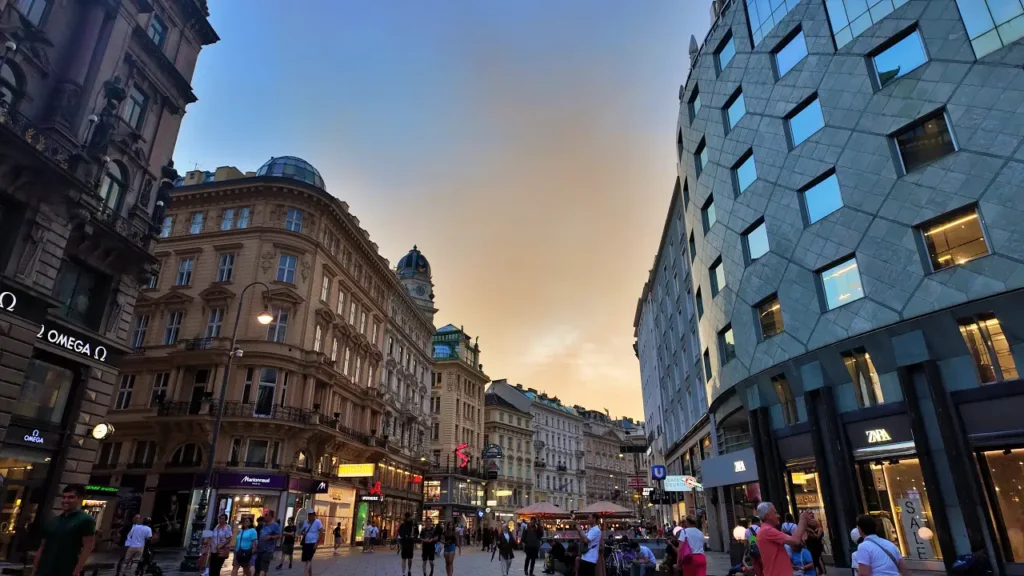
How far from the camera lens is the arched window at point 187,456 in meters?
31.8

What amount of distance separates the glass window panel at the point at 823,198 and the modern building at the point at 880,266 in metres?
0.09

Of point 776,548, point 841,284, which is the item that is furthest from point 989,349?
point 776,548

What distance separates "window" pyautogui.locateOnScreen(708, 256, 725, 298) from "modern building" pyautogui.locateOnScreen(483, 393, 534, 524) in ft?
177

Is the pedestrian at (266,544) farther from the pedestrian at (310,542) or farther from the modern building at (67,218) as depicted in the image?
the modern building at (67,218)

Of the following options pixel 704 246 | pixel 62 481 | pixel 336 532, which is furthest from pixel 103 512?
pixel 704 246

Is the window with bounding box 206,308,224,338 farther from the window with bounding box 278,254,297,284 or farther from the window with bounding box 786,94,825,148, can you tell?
the window with bounding box 786,94,825,148

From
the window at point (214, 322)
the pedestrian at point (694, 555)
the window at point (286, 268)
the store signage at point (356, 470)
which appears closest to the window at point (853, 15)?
the pedestrian at point (694, 555)

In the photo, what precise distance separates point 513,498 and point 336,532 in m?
52.6

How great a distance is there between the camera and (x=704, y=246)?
101 ft

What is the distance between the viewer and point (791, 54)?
79.3 ft

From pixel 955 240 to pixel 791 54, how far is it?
36.8 feet

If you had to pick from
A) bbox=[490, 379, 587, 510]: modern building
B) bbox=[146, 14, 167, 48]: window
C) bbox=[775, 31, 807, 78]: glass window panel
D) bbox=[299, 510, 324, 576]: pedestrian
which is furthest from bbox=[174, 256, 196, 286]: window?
bbox=[490, 379, 587, 510]: modern building

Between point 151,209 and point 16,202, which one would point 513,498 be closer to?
point 151,209

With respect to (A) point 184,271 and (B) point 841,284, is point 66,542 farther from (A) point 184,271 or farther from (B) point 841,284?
(A) point 184,271
